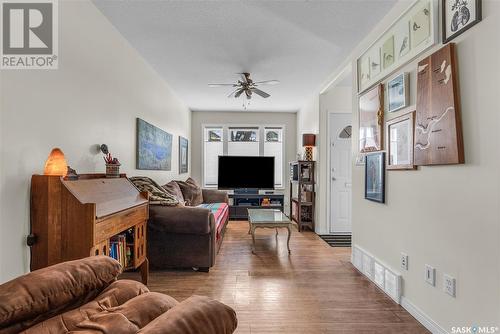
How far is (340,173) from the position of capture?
508cm

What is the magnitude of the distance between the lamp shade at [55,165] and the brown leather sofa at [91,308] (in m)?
0.91

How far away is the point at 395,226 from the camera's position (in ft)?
8.14

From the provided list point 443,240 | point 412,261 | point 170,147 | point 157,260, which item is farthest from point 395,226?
point 170,147

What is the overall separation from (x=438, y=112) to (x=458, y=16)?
60cm

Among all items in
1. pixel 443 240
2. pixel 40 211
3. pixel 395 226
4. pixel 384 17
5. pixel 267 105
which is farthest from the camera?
pixel 267 105

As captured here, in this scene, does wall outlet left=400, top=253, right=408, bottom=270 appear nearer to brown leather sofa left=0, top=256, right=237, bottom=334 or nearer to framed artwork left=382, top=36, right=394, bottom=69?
framed artwork left=382, top=36, right=394, bottom=69

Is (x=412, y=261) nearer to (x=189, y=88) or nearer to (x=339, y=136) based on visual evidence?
(x=339, y=136)

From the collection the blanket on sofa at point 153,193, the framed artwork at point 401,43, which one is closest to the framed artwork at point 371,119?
the framed artwork at point 401,43

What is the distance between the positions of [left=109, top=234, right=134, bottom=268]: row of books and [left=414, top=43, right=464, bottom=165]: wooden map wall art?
245cm

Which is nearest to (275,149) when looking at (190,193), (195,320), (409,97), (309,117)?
(309,117)

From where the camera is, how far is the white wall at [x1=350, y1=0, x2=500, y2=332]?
1.53 metres

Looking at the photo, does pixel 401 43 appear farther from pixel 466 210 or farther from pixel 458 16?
pixel 466 210

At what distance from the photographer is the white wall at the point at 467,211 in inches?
60.2

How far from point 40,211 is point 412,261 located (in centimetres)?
272
